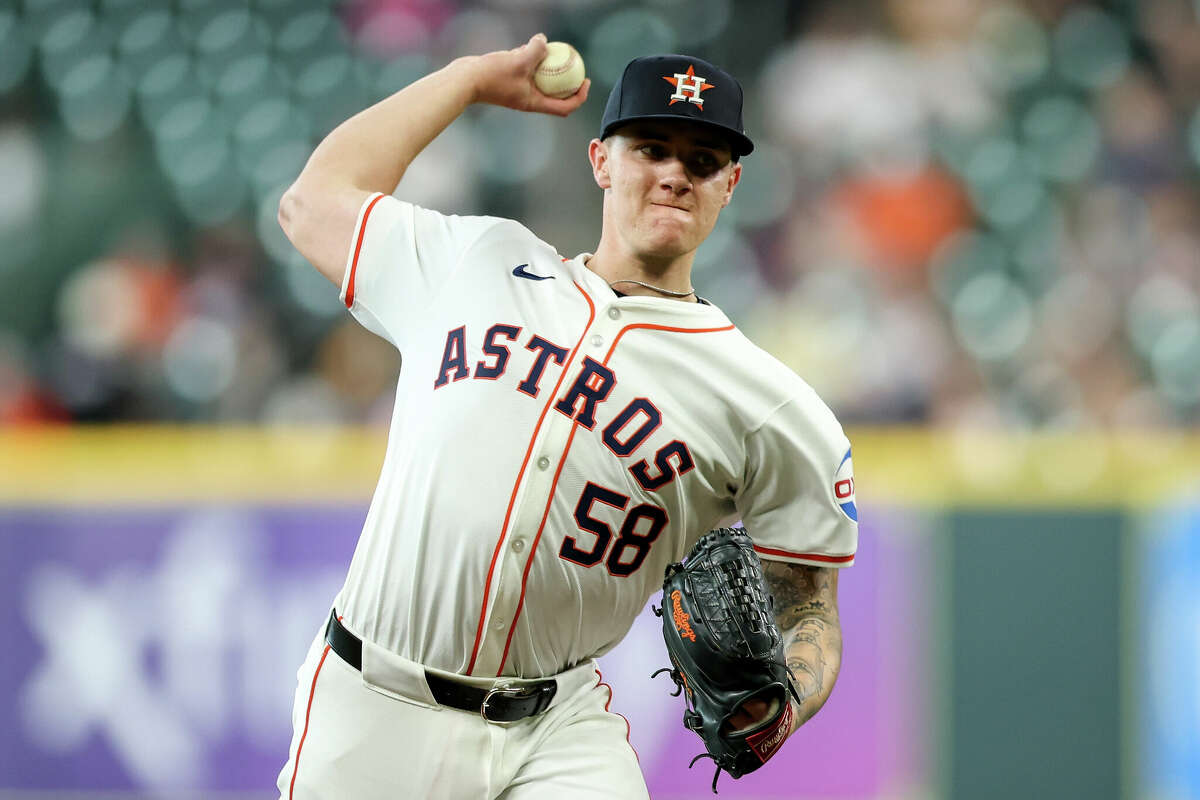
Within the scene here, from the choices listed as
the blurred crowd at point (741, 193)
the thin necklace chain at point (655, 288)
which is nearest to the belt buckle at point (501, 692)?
the thin necklace chain at point (655, 288)

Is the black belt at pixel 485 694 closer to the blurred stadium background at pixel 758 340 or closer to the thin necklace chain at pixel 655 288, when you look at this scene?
the thin necklace chain at pixel 655 288

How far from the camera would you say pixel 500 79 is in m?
3.00

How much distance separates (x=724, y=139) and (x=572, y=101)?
0.44 m

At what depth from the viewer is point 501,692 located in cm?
270

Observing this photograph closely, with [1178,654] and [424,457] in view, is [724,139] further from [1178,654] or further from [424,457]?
[1178,654]

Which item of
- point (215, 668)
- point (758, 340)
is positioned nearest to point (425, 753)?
point (215, 668)

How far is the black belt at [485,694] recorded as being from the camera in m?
2.69

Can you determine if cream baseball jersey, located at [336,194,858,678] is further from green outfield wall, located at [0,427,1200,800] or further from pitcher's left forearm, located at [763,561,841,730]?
green outfield wall, located at [0,427,1200,800]

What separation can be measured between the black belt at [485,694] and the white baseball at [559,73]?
1226mm

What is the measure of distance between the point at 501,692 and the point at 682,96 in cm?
121

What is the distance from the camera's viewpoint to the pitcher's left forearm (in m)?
2.78

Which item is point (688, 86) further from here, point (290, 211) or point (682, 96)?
point (290, 211)

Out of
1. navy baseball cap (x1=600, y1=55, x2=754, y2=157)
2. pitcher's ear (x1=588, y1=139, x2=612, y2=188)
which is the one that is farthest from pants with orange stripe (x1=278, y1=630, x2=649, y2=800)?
navy baseball cap (x1=600, y1=55, x2=754, y2=157)

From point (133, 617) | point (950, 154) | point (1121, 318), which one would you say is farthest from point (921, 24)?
point (133, 617)
